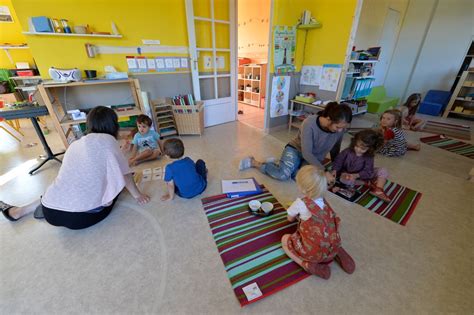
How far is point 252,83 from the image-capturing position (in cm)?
547

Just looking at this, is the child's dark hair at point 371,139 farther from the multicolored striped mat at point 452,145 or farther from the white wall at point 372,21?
the white wall at point 372,21

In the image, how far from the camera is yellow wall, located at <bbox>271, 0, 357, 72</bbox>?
252cm

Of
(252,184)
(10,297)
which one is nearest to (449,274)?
(252,184)

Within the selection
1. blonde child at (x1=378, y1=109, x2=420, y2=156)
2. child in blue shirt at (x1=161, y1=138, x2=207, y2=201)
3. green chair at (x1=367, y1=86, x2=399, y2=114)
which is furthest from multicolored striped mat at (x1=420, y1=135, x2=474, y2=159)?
child in blue shirt at (x1=161, y1=138, x2=207, y2=201)

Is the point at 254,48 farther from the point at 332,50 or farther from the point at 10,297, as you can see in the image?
the point at 10,297

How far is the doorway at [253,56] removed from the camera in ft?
15.3

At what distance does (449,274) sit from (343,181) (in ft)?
2.93

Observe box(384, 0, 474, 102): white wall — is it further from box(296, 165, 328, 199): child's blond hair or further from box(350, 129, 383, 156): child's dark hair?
box(296, 165, 328, 199): child's blond hair

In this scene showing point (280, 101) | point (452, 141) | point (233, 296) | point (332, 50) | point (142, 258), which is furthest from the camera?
point (280, 101)

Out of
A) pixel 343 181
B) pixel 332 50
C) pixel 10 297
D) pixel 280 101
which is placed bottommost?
pixel 10 297

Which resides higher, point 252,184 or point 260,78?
point 260,78

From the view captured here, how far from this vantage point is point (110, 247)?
4.46 ft

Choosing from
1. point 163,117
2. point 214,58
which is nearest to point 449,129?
point 214,58

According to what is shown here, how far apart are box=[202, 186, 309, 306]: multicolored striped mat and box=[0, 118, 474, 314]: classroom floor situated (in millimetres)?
53
